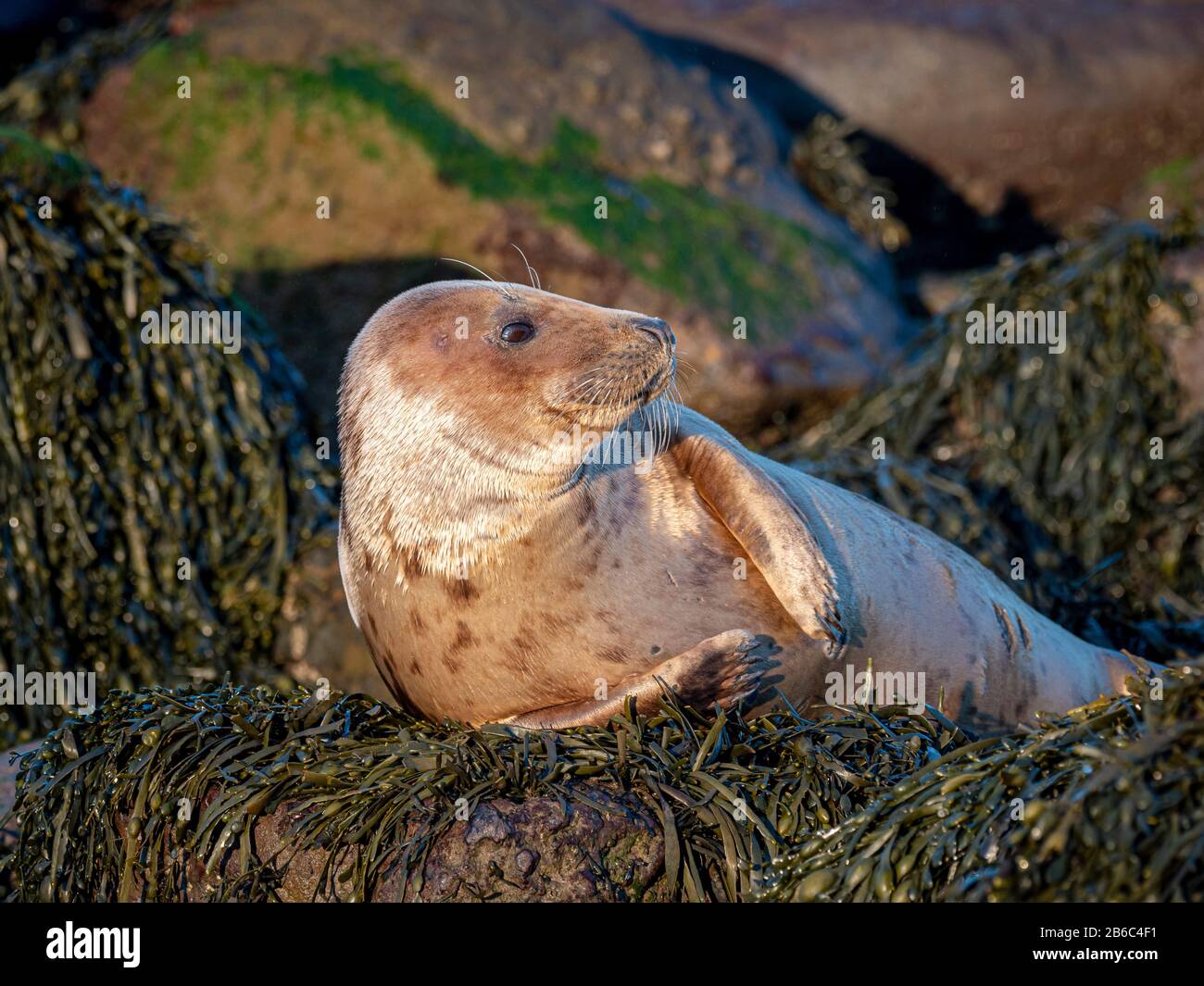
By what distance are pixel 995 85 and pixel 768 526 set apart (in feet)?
27.0

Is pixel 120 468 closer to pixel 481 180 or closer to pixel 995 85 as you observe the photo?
pixel 481 180

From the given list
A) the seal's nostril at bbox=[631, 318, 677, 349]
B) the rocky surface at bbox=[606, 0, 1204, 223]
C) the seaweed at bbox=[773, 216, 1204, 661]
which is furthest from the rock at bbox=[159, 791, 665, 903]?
the rocky surface at bbox=[606, 0, 1204, 223]

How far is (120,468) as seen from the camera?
616 cm

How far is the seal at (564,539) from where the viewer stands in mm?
3871

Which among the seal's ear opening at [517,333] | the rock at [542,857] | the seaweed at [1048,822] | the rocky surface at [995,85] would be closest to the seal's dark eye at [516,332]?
the seal's ear opening at [517,333]

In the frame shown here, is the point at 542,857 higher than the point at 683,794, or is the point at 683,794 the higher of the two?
the point at 683,794

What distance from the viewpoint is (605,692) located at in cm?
398

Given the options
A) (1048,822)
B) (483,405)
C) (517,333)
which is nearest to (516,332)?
(517,333)

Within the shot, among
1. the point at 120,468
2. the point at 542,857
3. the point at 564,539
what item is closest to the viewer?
the point at 542,857

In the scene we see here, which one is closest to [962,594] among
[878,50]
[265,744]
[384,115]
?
[265,744]

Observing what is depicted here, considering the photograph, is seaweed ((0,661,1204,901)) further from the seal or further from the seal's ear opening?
the seal's ear opening

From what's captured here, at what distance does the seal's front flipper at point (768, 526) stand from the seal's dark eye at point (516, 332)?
64 cm

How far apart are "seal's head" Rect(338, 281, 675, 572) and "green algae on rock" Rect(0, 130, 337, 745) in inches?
91.5

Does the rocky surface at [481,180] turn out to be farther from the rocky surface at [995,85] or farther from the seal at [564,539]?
the seal at [564,539]
